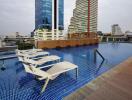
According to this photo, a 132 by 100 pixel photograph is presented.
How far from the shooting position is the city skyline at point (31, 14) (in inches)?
580

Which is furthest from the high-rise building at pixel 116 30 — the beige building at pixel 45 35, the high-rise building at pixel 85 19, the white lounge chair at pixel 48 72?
the white lounge chair at pixel 48 72

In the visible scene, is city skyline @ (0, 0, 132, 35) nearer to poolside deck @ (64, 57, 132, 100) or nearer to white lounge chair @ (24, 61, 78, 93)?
white lounge chair @ (24, 61, 78, 93)

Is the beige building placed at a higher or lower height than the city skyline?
lower

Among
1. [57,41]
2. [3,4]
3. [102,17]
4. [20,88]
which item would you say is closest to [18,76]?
[20,88]

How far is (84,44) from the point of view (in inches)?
458

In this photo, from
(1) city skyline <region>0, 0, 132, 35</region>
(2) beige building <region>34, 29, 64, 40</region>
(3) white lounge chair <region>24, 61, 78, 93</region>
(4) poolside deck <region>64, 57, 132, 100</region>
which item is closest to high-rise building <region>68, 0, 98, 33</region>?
(1) city skyline <region>0, 0, 132, 35</region>

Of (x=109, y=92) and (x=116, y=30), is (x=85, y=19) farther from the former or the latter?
(x=109, y=92)

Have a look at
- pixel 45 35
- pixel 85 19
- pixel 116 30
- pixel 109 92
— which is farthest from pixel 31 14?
pixel 109 92

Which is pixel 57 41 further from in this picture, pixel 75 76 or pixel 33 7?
pixel 33 7

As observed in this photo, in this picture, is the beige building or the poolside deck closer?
the poolside deck

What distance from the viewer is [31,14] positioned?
19.0 meters

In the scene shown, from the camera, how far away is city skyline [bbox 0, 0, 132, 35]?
48.3 ft

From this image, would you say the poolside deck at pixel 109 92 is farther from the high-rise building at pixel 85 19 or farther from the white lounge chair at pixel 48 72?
the high-rise building at pixel 85 19

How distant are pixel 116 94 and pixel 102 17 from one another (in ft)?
66.8
